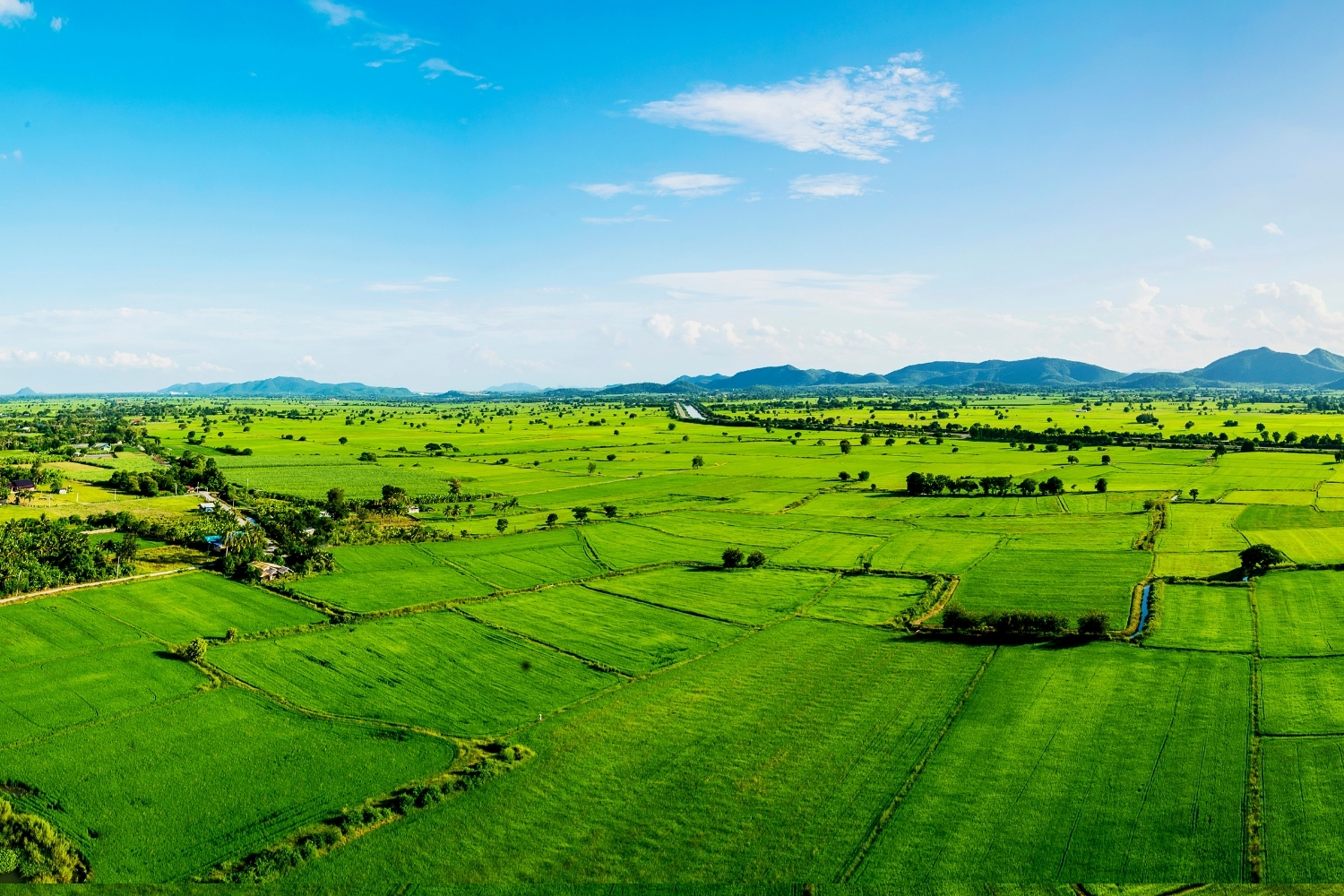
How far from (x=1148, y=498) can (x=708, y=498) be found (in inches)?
2193

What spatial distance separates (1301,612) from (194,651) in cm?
7196

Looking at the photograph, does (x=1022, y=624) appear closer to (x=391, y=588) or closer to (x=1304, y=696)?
(x=1304, y=696)

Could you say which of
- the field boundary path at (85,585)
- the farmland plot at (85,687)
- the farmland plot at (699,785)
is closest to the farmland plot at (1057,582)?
the farmland plot at (699,785)

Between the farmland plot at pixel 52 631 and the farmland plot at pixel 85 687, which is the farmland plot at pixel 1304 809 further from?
the farmland plot at pixel 52 631

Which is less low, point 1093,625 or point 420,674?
point 1093,625

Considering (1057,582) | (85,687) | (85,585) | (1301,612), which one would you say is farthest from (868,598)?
(85,585)

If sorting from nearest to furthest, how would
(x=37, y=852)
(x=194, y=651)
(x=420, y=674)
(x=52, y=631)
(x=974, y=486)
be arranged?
(x=37, y=852)
(x=420, y=674)
(x=194, y=651)
(x=52, y=631)
(x=974, y=486)

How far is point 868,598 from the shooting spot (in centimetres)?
5916

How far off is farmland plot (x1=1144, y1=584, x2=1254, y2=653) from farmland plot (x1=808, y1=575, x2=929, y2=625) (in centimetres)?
1606

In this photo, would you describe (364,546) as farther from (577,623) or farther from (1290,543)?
(1290,543)

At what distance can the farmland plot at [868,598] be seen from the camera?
181 ft

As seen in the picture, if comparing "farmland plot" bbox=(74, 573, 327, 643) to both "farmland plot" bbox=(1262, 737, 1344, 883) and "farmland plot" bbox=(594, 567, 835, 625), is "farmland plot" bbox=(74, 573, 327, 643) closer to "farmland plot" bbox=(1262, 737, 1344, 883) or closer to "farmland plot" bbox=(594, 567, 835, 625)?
"farmland plot" bbox=(594, 567, 835, 625)

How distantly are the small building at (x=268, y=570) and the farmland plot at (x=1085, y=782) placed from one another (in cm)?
5430

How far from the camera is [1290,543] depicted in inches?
2793
